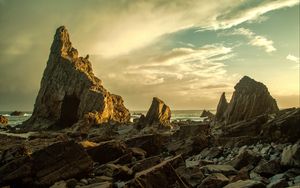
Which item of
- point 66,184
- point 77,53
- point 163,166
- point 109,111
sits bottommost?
point 66,184

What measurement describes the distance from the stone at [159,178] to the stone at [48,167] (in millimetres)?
4132

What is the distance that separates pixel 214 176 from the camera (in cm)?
1124

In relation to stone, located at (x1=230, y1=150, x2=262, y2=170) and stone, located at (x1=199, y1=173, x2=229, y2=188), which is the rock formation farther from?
stone, located at (x1=199, y1=173, x2=229, y2=188)

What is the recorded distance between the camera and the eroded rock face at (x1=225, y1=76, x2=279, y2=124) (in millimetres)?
37369

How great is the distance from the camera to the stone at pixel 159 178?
986 centimetres

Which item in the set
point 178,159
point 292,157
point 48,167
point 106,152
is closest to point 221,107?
point 106,152

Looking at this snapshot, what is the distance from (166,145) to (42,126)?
61.7 meters

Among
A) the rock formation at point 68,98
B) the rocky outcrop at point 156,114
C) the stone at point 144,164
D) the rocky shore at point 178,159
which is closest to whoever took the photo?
the rocky shore at point 178,159

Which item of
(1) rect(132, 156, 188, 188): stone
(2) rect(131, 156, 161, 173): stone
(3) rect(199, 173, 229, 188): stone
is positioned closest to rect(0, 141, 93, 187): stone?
(2) rect(131, 156, 161, 173): stone

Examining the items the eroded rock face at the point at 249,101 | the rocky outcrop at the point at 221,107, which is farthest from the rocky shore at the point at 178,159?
the rocky outcrop at the point at 221,107

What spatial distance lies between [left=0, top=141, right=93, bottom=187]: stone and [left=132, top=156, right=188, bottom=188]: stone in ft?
13.6

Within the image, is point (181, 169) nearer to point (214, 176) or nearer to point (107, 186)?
point (214, 176)

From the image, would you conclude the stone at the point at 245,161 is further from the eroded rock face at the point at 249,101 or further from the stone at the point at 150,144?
the eroded rock face at the point at 249,101

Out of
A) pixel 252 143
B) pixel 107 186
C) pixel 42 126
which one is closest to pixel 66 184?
pixel 107 186
